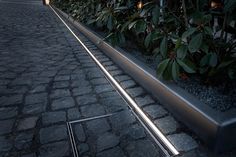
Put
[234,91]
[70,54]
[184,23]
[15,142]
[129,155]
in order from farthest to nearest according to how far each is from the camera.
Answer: [70,54] → [184,23] → [234,91] → [15,142] → [129,155]

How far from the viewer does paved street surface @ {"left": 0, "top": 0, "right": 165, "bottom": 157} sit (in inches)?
80.5

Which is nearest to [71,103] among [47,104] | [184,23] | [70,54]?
[47,104]

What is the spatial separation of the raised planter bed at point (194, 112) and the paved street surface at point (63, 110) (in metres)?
0.16

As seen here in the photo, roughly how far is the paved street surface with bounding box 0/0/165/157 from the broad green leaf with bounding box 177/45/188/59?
0.64 m

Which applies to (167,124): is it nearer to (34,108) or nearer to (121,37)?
(34,108)

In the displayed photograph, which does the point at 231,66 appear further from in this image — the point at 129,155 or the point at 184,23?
the point at 129,155

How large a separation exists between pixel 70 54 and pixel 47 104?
7.02 ft

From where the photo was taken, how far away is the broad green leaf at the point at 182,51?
231cm

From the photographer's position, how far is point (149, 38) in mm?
2896

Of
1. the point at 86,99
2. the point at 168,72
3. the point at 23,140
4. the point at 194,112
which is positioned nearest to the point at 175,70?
the point at 168,72

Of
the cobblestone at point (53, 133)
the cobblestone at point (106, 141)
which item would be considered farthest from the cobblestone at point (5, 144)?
the cobblestone at point (106, 141)

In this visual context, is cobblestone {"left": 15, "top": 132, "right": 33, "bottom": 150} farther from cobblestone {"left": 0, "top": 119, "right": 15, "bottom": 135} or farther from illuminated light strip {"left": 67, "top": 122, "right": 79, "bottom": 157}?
illuminated light strip {"left": 67, "top": 122, "right": 79, "bottom": 157}

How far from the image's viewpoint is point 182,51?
7.64 ft

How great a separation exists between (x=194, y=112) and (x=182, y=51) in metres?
0.61
